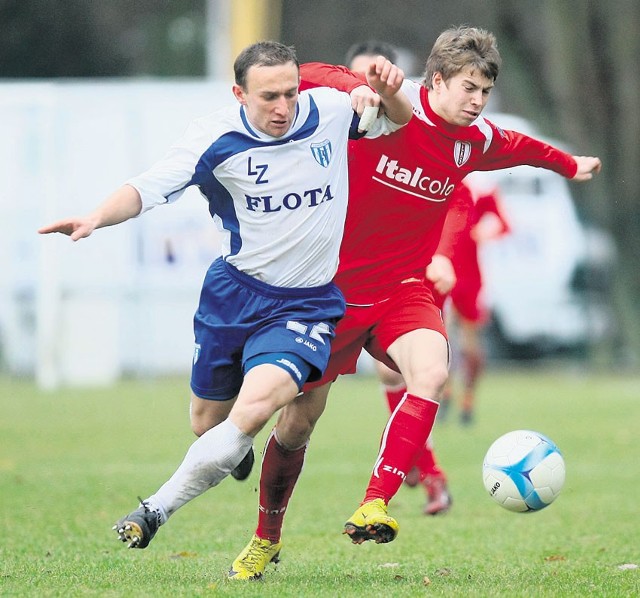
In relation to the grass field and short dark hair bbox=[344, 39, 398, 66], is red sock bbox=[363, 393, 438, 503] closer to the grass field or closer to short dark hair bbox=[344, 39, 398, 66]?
the grass field

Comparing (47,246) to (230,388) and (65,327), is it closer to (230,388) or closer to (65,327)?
(65,327)

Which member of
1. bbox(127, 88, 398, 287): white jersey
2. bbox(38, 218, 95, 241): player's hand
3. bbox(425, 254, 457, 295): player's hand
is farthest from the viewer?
bbox(425, 254, 457, 295): player's hand

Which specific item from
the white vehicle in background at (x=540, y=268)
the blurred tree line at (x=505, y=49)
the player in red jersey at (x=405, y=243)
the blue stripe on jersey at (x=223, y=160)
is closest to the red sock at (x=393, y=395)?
the player in red jersey at (x=405, y=243)

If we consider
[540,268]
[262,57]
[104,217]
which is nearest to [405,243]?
[262,57]

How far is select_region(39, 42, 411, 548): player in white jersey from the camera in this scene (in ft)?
18.2

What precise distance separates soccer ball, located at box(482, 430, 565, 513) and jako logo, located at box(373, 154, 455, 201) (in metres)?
1.19

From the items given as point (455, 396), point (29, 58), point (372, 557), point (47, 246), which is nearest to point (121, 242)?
point (47, 246)

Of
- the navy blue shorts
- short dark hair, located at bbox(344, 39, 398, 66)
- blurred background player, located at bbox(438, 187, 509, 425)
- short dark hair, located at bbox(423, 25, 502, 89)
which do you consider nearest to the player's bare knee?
the navy blue shorts

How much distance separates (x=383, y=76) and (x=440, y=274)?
4.03 feet

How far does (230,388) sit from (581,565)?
5.69ft

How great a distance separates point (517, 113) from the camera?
27.9m

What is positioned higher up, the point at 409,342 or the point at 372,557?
the point at 409,342

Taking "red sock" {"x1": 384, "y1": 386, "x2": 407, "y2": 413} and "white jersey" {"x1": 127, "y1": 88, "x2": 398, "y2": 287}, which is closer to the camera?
"white jersey" {"x1": 127, "y1": 88, "x2": 398, "y2": 287}

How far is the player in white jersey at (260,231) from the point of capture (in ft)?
18.2
